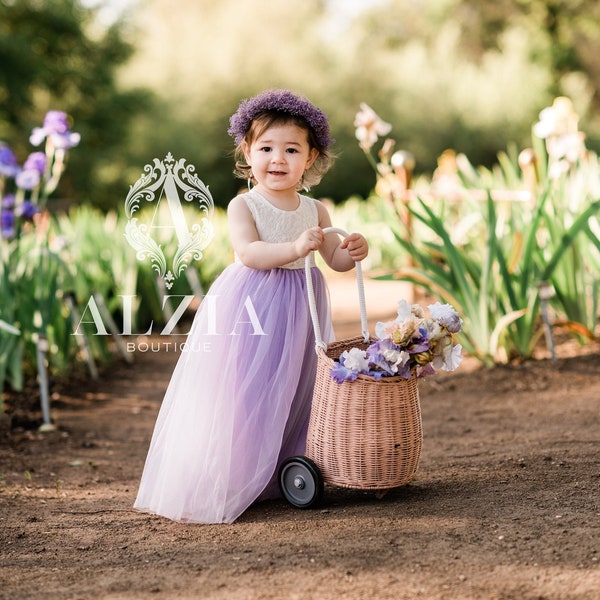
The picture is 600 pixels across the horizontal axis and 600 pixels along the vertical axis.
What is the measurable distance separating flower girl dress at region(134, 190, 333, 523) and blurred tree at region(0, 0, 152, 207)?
1339cm

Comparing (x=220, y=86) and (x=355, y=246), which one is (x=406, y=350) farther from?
(x=220, y=86)

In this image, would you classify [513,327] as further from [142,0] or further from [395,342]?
[142,0]

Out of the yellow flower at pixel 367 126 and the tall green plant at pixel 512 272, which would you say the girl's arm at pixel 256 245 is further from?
the yellow flower at pixel 367 126

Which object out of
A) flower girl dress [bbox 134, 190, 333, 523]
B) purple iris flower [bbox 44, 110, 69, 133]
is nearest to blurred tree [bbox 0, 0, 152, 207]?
purple iris flower [bbox 44, 110, 69, 133]

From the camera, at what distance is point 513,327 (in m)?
3.93

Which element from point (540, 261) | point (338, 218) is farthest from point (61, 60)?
point (540, 261)

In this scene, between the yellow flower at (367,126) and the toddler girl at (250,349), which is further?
the yellow flower at (367,126)

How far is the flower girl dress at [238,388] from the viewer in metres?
2.24

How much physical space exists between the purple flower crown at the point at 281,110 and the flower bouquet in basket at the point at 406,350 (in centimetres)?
58

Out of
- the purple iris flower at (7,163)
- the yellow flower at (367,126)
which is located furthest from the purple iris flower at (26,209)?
the yellow flower at (367,126)

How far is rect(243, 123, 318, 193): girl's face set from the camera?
2266mm

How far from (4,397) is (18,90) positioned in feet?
35.9

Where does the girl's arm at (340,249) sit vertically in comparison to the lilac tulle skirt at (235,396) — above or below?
above

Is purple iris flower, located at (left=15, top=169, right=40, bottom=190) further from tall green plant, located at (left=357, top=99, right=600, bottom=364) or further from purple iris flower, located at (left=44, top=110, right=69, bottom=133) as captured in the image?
tall green plant, located at (left=357, top=99, right=600, bottom=364)
